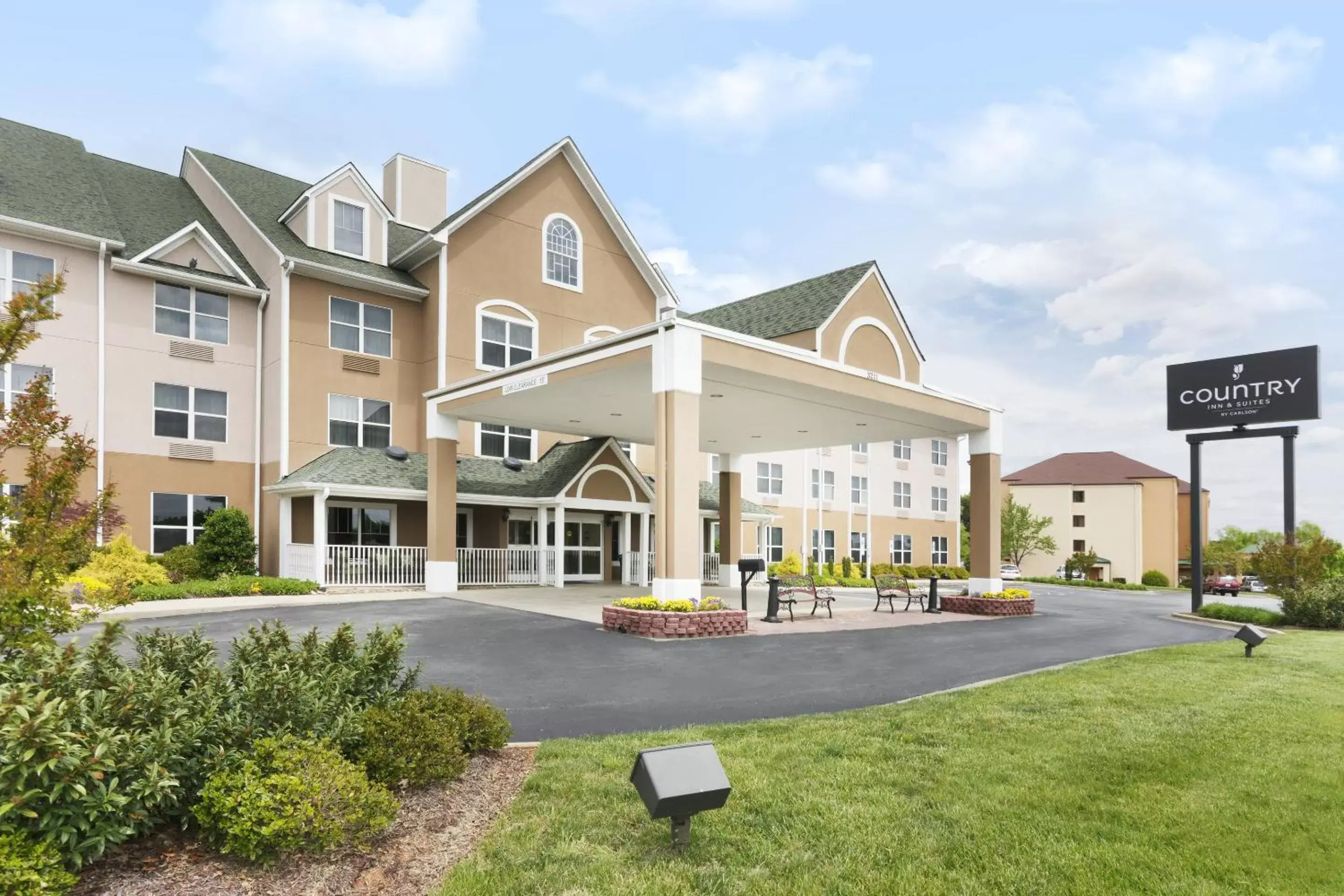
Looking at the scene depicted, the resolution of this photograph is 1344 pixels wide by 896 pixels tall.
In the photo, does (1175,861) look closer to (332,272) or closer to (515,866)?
(515,866)

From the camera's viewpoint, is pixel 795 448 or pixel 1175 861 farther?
pixel 795 448

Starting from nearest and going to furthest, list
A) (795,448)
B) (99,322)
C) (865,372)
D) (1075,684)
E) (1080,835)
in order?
(1080,835), (1075,684), (865,372), (99,322), (795,448)

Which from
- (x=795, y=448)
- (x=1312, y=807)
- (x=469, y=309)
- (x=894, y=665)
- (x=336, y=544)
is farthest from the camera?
(x=795, y=448)

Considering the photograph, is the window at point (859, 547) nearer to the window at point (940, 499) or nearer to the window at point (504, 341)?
the window at point (940, 499)

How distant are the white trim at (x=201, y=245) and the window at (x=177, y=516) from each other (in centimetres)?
618

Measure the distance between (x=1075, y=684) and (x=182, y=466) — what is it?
72.8 feet

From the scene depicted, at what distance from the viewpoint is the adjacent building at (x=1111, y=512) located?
59594 mm

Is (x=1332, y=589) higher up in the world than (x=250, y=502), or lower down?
lower down

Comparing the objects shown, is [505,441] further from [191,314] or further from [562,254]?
[191,314]

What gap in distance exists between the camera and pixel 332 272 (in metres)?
23.4

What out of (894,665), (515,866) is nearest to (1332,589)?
(894,665)

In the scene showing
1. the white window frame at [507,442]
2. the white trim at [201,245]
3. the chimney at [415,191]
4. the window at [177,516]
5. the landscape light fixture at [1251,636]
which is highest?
the chimney at [415,191]

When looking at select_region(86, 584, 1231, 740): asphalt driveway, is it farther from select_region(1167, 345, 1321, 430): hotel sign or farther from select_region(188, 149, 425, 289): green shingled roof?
select_region(188, 149, 425, 289): green shingled roof

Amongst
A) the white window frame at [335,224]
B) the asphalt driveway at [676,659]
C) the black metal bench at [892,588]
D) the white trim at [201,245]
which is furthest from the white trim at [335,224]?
the black metal bench at [892,588]
